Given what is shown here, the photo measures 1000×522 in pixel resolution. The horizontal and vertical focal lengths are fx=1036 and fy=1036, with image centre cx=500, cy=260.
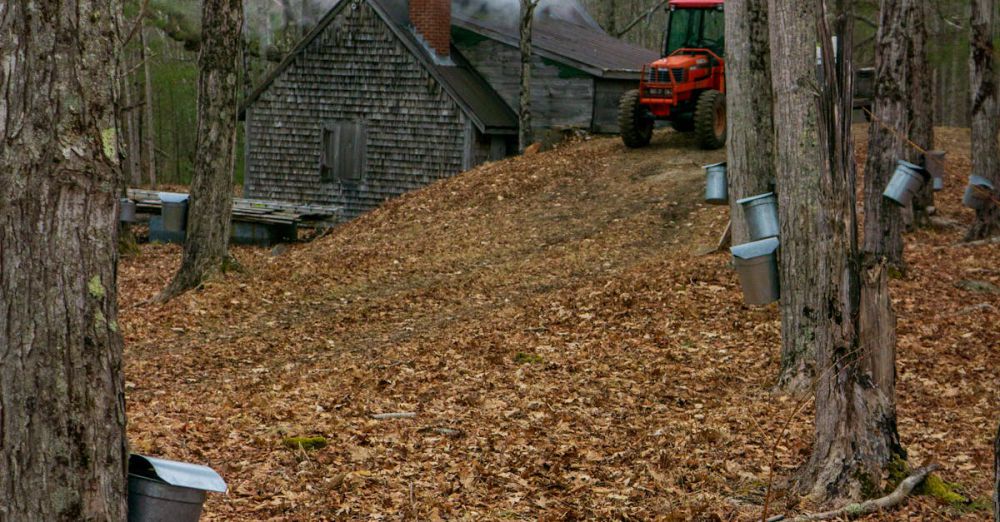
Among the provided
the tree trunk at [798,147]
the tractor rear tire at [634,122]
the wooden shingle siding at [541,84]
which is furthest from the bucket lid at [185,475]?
the wooden shingle siding at [541,84]

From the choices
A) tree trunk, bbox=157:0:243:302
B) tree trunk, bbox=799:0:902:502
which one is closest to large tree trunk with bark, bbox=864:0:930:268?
tree trunk, bbox=799:0:902:502

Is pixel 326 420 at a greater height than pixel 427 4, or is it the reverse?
pixel 427 4

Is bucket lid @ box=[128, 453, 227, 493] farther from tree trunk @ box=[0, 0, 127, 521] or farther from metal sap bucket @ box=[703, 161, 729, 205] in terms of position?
metal sap bucket @ box=[703, 161, 729, 205]

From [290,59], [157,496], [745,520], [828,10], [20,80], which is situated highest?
[290,59]

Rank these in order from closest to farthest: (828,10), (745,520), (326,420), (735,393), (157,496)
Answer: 1. (157,496)
2. (745,520)
3. (828,10)
4. (326,420)
5. (735,393)

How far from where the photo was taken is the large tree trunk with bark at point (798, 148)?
24.2 feet

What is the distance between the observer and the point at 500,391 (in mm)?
8508

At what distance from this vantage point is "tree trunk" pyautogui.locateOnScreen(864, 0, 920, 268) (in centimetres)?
1198

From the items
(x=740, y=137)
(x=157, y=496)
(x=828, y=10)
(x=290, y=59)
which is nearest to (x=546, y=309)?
(x=740, y=137)

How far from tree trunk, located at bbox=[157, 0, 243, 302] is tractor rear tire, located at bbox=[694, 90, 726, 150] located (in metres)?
10.8

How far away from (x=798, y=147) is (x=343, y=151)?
21.3m

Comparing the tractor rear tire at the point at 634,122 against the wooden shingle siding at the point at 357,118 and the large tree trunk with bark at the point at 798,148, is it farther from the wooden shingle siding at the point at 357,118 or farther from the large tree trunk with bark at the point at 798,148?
the large tree trunk with bark at the point at 798,148

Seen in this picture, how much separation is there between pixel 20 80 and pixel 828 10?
455cm

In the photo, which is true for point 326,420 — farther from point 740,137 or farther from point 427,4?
point 427,4
